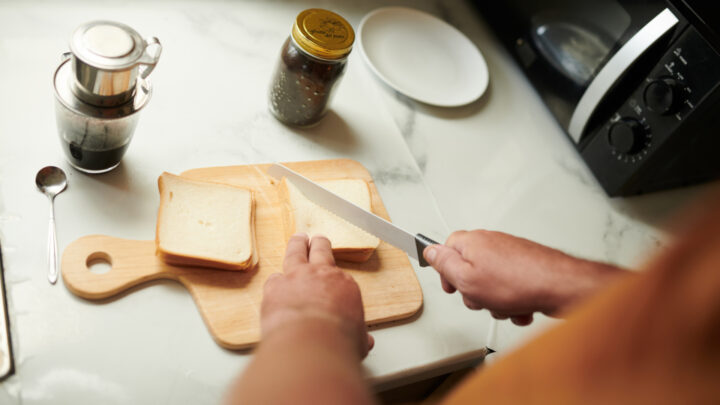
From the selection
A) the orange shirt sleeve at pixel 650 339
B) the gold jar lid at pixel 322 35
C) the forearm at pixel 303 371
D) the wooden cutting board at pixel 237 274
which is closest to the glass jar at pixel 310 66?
the gold jar lid at pixel 322 35

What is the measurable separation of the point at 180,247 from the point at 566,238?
2.28ft

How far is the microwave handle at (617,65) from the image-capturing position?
956 mm

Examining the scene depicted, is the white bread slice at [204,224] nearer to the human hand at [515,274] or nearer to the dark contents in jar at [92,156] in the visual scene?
the dark contents in jar at [92,156]

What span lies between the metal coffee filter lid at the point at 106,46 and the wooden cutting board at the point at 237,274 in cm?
23

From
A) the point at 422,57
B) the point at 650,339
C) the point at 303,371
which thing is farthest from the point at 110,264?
the point at 422,57

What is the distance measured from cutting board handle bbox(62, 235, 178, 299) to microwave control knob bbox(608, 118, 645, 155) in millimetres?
816

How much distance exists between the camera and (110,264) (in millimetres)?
728

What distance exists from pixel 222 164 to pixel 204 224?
14cm

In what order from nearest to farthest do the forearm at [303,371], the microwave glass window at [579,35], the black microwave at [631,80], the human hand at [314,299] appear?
the forearm at [303,371] < the human hand at [314,299] < the black microwave at [631,80] < the microwave glass window at [579,35]

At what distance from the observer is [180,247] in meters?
0.74

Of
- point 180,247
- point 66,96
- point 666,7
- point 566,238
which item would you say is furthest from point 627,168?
point 66,96

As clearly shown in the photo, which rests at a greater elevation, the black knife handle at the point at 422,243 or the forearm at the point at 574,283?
the forearm at the point at 574,283

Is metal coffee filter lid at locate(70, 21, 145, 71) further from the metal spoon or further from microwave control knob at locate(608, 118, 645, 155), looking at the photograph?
microwave control knob at locate(608, 118, 645, 155)

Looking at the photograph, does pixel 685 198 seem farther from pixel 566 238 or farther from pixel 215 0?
pixel 215 0
